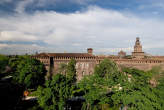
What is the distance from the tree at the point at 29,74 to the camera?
877 inches

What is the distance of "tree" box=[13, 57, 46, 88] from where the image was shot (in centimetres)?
2227

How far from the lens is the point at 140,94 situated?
14344 mm

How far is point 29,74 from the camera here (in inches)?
904

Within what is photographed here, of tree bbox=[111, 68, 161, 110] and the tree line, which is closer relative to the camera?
the tree line

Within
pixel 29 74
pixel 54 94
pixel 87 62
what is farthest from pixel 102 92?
pixel 87 62

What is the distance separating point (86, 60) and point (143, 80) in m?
19.0

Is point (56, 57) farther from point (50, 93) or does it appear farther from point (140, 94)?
point (140, 94)

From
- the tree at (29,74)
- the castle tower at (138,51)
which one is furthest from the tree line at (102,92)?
the castle tower at (138,51)

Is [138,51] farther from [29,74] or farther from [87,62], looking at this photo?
[29,74]

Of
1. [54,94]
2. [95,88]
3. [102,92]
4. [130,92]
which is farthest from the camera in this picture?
[102,92]

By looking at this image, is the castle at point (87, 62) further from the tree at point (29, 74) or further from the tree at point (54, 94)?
the tree at point (54, 94)

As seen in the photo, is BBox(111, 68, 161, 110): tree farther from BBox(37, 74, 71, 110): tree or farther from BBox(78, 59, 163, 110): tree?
BBox(37, 74, 71, 110): tree

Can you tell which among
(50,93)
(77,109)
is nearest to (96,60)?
(77,109)

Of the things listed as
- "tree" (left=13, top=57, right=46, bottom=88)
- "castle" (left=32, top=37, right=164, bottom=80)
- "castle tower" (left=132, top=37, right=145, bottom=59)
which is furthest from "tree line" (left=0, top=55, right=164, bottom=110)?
"castle tower" (left=132, top=37, right=145, bottom=59)
